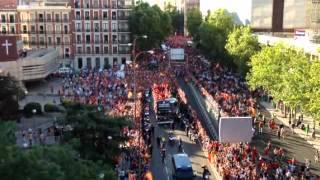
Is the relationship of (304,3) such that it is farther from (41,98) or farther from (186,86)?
(41,98)

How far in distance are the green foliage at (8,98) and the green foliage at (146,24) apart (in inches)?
1646

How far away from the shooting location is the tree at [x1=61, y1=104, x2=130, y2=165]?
2578cm

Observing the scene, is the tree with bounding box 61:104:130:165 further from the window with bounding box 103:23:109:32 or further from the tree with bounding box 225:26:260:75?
the window with bounding box 103:23:109:32

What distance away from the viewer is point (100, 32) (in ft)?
272

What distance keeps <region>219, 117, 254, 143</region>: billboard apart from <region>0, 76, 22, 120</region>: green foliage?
1918 cm

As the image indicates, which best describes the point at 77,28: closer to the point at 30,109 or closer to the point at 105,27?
the point at 105,27

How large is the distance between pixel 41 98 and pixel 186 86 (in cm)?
1665

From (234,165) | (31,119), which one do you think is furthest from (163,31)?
(234,165)

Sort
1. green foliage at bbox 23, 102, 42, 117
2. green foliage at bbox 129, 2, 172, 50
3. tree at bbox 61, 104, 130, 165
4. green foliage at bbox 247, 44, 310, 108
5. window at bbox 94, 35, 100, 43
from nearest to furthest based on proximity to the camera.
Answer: tree at bbox 61, 104, 130, 165 → green foliage at bbox 247, 44, 310, 108 → green foliage at bbox 23, 102, 42, 117 → window at bbox 94, 35, 100, 43 → green foliage at bbox 129, 2, 172, 50

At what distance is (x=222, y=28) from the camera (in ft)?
266

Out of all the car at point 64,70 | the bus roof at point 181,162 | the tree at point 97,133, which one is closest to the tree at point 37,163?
the tree at point 97,133

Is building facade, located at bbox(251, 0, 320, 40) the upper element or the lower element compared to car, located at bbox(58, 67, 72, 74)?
upper

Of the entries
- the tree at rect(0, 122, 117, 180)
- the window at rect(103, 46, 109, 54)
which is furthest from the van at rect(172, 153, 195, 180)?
the window at rect(103, 46, 109, 54)

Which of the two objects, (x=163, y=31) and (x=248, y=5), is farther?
(x=163, y=31)
